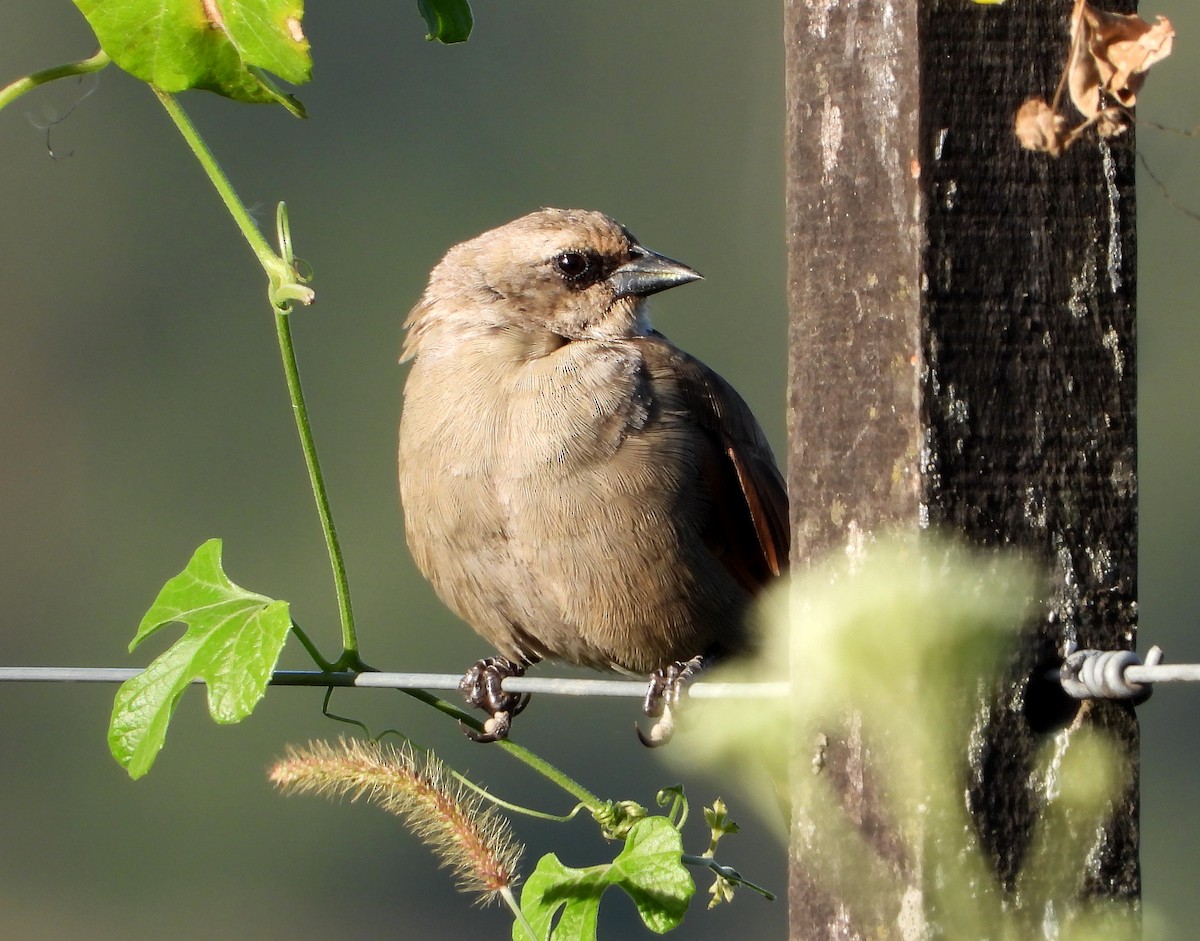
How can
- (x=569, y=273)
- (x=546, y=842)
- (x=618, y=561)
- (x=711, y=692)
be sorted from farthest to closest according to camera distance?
(x=546, y=842) < (x=569, y=273) < (x=618, y=561) < (x=711, y=692)

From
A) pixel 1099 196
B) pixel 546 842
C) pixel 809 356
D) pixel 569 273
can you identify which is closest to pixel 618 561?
pixel 569 273

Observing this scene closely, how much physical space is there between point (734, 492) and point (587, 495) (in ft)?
1.19

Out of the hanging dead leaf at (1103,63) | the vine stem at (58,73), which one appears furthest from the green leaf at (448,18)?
the hanging dead leaf at (1103,63)

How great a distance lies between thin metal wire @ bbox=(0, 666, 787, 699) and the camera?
2.20 meters

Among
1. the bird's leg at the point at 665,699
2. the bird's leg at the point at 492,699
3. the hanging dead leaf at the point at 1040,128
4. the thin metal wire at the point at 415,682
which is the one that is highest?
the hanging dead leaf at the point at 1040,128

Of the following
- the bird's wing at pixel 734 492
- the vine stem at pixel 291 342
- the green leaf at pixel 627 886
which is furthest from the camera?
the bird's wing at pixel 734 492

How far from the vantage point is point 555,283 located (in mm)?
3891

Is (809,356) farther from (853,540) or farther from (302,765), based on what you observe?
(302,765)

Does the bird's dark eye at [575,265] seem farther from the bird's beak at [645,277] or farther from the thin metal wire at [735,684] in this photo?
the thin metal wire at [735,684]

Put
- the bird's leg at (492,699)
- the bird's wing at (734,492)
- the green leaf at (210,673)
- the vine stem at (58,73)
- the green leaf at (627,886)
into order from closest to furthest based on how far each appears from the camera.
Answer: the green leaf at (627,886) < the green leaf at (210,673) < the vine stem at (58,73) < the bird's wing at (734,492) < the bird's leg at (492,699)

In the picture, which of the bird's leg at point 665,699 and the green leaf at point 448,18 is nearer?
the green leaf at point 448,18

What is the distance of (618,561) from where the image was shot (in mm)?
3256

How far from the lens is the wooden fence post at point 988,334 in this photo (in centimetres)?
174

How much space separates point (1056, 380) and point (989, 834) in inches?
18.5
